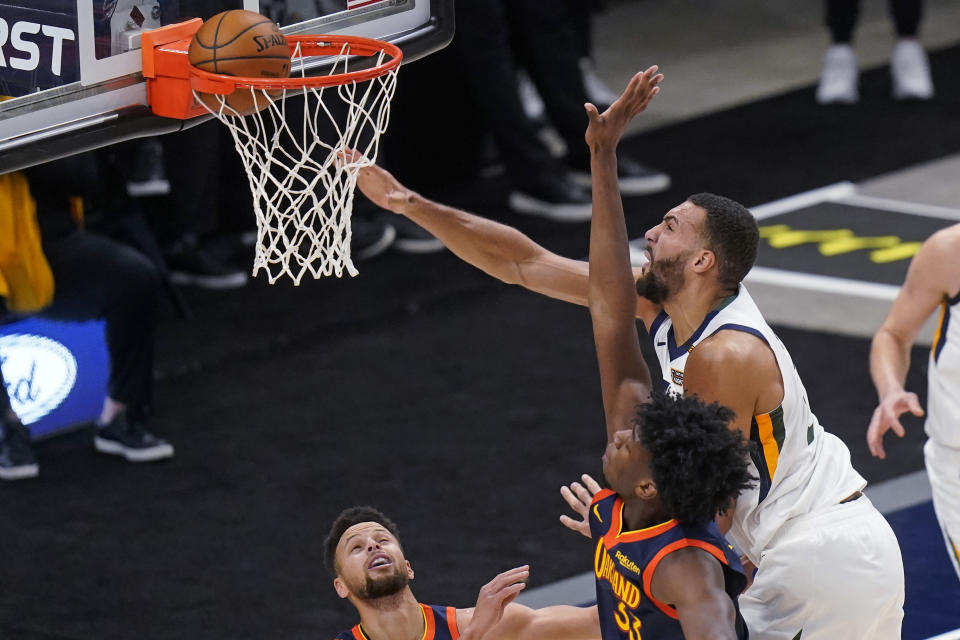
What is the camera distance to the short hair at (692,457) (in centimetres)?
352

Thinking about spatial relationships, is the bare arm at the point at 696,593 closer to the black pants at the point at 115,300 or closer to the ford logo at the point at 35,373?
the black pants at the point at 115,300

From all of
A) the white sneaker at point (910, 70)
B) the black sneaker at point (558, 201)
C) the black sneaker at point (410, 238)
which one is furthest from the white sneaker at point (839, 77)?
the black sneaker at point (410, 238)

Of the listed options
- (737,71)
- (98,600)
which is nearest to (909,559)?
(98,600)

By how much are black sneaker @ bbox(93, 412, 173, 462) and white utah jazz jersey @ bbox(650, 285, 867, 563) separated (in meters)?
2.86

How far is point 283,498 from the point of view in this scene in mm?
6145

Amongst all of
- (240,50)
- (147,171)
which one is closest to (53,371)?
(147,171)

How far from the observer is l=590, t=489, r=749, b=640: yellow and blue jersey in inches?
140

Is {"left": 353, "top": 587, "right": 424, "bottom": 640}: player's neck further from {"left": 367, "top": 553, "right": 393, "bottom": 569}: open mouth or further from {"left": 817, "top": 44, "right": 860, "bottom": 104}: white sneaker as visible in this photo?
{"left": 817, "top": 44, "right": 860, "bottom": 104}: white sneaker

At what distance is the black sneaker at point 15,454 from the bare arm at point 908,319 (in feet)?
10.7

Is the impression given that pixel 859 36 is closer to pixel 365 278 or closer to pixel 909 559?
pixel 365 278

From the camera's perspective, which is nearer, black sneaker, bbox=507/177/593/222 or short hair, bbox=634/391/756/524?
short hair, bbox=634/391/756/524

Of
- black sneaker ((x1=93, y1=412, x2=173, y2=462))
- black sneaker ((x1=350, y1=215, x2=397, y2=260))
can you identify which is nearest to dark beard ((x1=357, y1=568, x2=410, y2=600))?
black sneaker ((x1=93, y1=412, x2=173, y2=462))

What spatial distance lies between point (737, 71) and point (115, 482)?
20.9ft

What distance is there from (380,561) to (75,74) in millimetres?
1513
